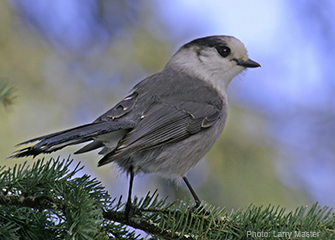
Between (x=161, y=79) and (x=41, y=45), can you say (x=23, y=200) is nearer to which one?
(x=161, y=79)

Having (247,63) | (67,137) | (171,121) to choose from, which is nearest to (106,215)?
(67,137)

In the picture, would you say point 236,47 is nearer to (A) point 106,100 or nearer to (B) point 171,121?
(B) point 171,121

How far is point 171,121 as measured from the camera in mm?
2801

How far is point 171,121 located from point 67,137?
0.85 meters

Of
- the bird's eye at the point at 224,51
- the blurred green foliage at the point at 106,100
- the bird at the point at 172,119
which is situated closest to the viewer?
the bird at the point at 172,119

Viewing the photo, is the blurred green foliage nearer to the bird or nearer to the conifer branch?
the bird

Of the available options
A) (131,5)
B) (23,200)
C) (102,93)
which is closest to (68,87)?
(102,93)

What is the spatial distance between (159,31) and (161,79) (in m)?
0.95

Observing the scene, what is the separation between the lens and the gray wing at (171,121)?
8.23ft

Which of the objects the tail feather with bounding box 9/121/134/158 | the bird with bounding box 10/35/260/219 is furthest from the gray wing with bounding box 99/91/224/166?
the tail feather with bounding box 9/121/134/158

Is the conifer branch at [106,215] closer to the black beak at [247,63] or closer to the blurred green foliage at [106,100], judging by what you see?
the blurred green foliage at [106,100]

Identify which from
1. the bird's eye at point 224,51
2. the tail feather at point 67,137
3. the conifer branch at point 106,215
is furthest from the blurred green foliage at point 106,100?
the conifer branch at point 106,215

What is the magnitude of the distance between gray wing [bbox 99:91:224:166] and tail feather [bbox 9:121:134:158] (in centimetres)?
12

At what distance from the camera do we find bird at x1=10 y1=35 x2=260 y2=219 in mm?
2482
